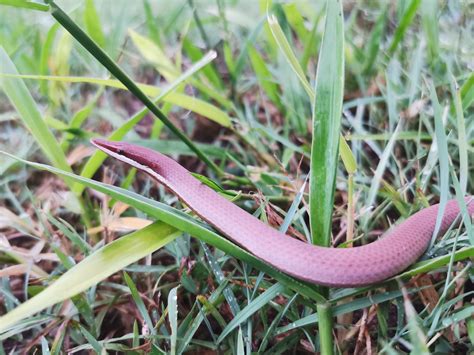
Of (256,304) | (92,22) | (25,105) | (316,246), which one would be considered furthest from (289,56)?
(92,22)

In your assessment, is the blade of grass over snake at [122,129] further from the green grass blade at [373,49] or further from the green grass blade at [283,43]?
the green grass blade at [373,49]

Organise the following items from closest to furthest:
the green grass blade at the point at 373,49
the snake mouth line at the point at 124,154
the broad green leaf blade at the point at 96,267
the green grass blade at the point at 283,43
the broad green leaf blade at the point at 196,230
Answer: the broad green leaf blade at the point at 96,267 → the broad green leaf blade at the point at 196,230 → the green grass blade at the point at 283,43 → the snake mouth line at the point at 124,154 → the green grass blade at the point at 373,49

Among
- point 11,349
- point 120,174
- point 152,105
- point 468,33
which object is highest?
point 468,33

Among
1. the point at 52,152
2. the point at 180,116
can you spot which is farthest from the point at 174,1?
the point at 52,152

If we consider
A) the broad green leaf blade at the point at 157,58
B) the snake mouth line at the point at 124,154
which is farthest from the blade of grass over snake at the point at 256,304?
the broad green leaf blade at the point at 157,58

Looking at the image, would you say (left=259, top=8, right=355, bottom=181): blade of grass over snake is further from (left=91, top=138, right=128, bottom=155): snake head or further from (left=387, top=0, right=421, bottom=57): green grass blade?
(left=387, top=0, right=421, bottom=57): green grass blade

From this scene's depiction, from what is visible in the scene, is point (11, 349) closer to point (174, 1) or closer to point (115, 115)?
point (115, 115)

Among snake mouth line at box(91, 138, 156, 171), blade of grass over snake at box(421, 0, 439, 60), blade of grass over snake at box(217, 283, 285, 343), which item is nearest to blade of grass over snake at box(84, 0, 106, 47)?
snake mouth line at box(91, 138, 156, 171)
